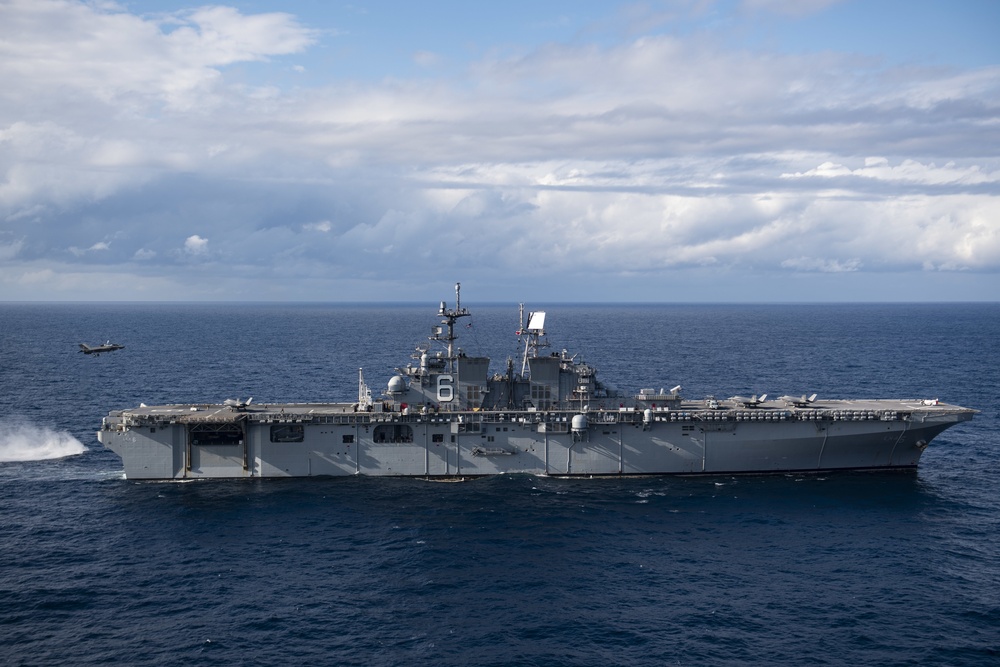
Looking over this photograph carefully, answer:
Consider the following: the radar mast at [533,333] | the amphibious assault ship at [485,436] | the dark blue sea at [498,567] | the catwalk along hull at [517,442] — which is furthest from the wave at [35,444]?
the radar mast at [533,333]

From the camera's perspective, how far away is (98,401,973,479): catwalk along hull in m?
51.0

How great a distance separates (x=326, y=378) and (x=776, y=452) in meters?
57.9

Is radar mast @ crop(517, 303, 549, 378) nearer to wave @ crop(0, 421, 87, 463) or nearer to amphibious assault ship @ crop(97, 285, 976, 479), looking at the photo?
amphibious assault ship @ crop(97, 285, 976, 479)

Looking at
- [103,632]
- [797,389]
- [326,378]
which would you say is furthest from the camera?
[326,378]

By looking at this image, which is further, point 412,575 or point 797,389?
point 797,389

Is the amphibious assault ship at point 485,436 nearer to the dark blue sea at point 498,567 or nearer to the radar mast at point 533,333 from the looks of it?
the dark blue sea at point 498,567

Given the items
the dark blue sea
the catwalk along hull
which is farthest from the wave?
the catwalk along hull

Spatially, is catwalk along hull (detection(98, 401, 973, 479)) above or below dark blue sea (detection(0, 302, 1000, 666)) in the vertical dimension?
above

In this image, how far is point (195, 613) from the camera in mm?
33469

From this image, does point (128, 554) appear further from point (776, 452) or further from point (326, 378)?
point (326, 378)

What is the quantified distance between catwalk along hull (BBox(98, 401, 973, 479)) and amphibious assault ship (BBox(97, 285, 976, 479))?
0.21ft

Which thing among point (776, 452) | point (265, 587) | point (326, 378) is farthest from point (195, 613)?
point (326, 378)

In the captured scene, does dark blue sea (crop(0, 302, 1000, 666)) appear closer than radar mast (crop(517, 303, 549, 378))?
Yes

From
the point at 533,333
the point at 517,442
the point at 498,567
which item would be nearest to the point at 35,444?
the point at 517,442
